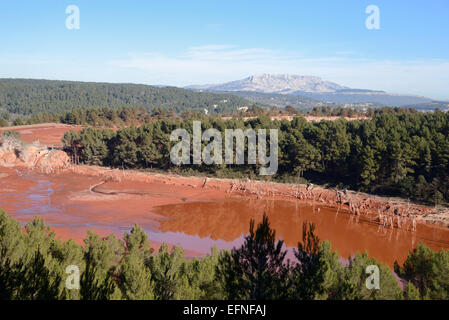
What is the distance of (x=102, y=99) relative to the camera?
123 m

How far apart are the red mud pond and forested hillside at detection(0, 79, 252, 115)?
250ft

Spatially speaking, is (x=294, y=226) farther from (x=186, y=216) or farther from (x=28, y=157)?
(x=28, y=157)

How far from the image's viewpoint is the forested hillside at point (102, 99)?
111000 millimetres

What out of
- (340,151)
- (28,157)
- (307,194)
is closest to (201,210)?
(307,194)

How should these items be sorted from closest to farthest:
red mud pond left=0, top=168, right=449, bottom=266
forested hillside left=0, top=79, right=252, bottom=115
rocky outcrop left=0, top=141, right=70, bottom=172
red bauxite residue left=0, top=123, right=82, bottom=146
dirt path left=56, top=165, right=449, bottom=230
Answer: red mud pond left=0, top=168, right=449, bottom=266, dirt path left=56, top=165, right=449, bottom=230, rocky outcrop left=0, top=141, right=70, bottom=172, red bauxite residue left=0, top=123, right=82, bottom=146, forested hillside left=0, top=79, right=252, bottom=115

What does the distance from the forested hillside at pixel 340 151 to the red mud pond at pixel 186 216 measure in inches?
179

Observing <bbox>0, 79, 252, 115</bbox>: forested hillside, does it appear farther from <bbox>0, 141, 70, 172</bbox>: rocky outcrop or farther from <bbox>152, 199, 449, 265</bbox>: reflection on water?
<bbox>152, 199, 449, 265</bbox>: reflection on water

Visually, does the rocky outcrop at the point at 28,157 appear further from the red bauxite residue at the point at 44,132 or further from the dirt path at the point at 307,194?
the red bauxite residue at the point at 44,132

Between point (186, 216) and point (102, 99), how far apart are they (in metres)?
105

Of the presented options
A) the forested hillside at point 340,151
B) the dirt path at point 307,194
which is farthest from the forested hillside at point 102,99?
the dirt path at point 307,194

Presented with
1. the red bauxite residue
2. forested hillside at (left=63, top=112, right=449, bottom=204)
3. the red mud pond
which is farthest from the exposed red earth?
the red bauxite residue

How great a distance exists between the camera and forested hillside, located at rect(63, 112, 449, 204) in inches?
1204

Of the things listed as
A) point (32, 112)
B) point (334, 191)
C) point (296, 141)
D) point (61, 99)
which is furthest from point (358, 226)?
point (61, 99)
